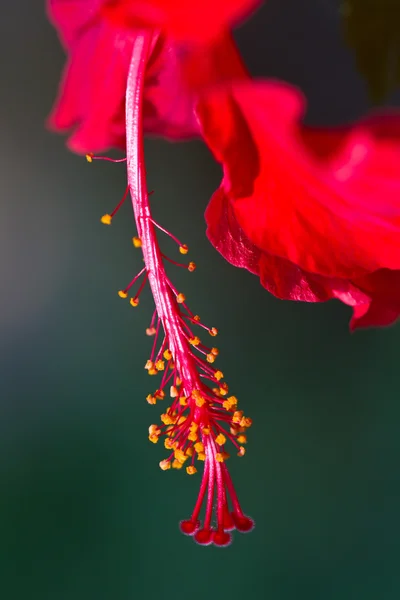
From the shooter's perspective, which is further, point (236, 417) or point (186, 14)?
point (236, 417)

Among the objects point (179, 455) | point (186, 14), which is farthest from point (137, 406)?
point (186, 14)

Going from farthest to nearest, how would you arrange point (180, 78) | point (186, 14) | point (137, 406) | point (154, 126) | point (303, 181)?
1. point (137, 406)
2. point (154, 126)
3. point (180, 78)
4. point (303, 181)
5. point (186, 14)

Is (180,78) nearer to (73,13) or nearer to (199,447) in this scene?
(73,13)

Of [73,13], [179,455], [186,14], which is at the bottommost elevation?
[179,455]

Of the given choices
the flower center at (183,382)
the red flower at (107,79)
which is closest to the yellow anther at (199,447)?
the flower center at (183,382)

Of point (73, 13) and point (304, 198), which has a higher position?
point (73, 13)

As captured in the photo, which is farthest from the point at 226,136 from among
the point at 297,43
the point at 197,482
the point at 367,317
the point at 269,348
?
the point at 197,482

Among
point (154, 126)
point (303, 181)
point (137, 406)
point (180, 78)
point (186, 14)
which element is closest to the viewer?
point (186, 14)
